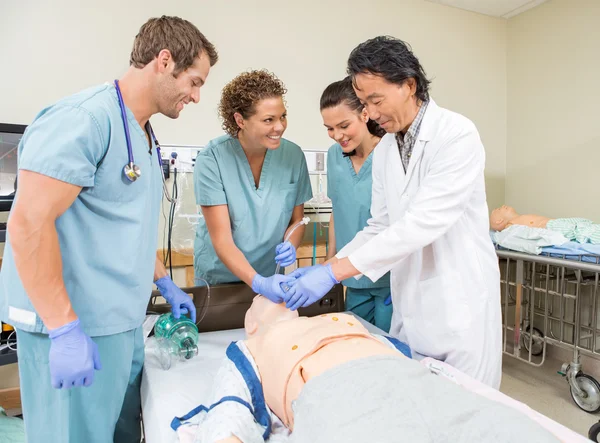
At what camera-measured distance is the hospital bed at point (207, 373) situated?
3.27 ft

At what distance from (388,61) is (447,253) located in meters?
0.56

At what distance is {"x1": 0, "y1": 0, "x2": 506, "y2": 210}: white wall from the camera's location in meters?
2.17

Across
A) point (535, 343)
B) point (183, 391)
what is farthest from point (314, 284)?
point (535, 343)

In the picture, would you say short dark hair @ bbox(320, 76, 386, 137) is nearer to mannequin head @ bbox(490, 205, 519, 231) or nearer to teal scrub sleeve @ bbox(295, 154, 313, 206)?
teal scrub sleeve @ bbox(295, 154, 313, 206)

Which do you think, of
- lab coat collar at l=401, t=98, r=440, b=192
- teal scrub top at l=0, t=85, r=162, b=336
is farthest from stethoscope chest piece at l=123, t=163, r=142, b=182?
lab coat collar at l=401, t=98, r=440, b=192

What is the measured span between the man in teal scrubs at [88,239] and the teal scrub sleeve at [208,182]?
43 cm

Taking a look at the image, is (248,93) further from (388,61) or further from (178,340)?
(178,340)

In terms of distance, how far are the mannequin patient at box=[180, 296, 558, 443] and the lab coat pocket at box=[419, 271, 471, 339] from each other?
13 centimetres

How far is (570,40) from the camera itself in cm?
287

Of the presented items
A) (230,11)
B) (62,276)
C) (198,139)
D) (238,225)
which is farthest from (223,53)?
(62,276)

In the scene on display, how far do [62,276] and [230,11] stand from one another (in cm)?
213

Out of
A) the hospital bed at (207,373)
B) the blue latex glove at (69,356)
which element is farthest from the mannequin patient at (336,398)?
the blue latex glove at (69,356)

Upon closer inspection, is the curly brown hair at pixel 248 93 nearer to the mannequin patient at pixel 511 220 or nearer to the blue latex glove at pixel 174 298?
the blue latex glove at pixel 174 298

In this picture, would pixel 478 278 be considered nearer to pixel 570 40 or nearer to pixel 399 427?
pixel 399 427
